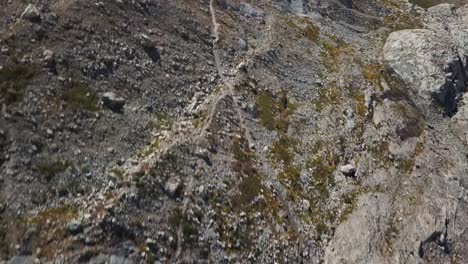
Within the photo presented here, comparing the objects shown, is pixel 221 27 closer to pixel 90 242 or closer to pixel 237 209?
pixel 237 209

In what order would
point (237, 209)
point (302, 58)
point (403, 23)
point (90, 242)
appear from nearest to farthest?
point (90, 242) → point (237, 209) → point (302, 58) → point (403, 23)

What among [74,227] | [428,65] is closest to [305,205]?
[74,227]

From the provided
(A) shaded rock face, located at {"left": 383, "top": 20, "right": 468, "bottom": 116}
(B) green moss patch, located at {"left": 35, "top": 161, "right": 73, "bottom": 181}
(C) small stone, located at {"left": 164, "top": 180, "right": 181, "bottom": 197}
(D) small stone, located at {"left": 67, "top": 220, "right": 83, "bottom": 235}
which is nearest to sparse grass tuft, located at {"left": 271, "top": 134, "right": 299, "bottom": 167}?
(C) small stone, located at {"left": 164, "top": 180, "right": 181, "bottom": 197}

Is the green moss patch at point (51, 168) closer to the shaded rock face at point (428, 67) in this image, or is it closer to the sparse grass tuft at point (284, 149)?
the sparse grass tuft at point (284, 149)

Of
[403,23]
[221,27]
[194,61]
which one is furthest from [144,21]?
[403,23]

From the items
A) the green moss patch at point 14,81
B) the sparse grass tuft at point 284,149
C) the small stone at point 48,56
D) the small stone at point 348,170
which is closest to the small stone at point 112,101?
the small stone at point 48,56

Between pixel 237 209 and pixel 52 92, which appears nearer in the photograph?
pixel 52 92

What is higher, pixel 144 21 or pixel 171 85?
pixel 144 21
